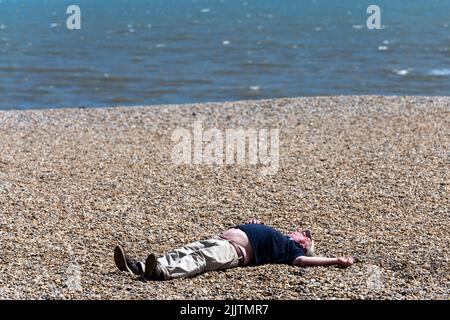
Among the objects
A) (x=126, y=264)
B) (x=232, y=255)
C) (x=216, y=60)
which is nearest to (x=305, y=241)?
(x=232, y=255)

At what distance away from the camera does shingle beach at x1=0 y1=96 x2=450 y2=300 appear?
6.14m

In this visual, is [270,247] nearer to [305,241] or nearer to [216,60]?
[305,241]

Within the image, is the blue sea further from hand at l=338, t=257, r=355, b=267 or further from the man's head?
hand at l=338, t=257, r=355, b=267

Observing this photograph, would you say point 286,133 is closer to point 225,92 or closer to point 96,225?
point 96,225

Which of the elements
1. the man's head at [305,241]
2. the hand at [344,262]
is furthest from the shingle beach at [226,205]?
the man's head at [305,241]

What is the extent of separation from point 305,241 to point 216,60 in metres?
19.6

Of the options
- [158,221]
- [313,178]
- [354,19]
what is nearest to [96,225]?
[158,221]

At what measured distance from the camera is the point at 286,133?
12320 millimetres

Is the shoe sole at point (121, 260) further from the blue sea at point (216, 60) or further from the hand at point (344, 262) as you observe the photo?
the blue sea at point (216, 60)

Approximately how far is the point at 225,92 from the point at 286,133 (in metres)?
7.99

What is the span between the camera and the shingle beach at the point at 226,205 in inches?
242

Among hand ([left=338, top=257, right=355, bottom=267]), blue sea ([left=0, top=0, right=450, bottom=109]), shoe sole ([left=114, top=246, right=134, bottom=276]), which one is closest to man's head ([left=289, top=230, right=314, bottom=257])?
hand ([left=338, top=257, right=355, bottom=267])

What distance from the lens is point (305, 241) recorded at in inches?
263

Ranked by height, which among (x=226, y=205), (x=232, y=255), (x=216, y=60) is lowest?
(x=216, y=60)
